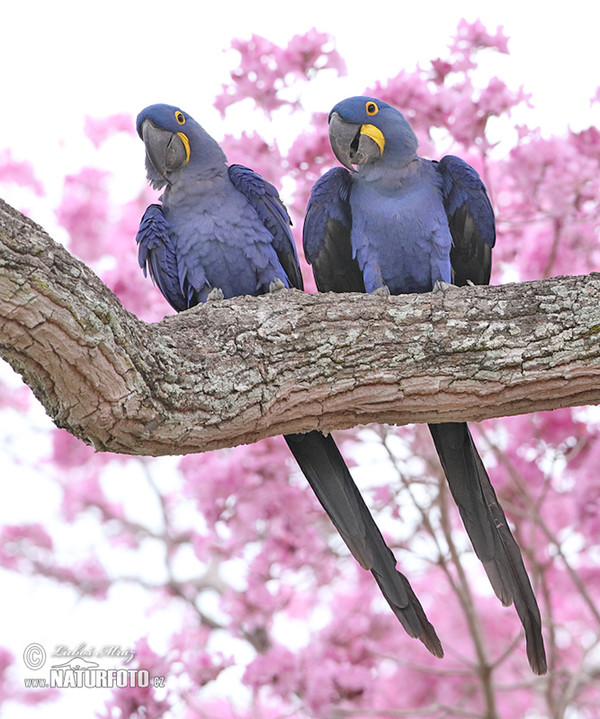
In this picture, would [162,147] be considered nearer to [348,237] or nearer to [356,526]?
[348,237]

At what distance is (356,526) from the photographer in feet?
9.78

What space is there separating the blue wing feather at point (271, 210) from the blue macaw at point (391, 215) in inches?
5.4

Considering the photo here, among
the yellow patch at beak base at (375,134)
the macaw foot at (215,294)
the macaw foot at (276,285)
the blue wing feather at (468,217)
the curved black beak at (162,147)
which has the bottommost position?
the macaw foot at (215,294)

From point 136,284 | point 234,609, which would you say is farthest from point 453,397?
point 136,284

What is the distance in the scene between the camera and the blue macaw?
3275 millimetres

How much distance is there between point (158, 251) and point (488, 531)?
69.1 inches

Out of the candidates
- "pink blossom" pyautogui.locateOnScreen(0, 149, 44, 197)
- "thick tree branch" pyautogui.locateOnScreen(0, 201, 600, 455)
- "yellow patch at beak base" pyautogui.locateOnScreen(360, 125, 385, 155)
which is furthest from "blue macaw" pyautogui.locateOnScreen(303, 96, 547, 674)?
"pink blossom" pyautogui.locateOnScreen(0, 149, 44, 197)

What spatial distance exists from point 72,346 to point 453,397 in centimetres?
117

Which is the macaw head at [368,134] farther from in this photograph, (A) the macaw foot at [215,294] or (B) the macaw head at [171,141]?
(A) the macaw foot at [215,294]

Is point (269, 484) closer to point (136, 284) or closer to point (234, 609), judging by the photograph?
point (234, 609)

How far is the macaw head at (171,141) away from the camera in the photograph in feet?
11.5

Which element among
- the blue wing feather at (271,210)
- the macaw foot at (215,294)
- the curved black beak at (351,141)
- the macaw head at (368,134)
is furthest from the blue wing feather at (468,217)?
the macaw foot at (215,294)

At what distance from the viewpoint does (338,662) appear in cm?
427

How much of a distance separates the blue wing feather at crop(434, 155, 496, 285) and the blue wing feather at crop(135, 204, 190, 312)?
1.18 meters
